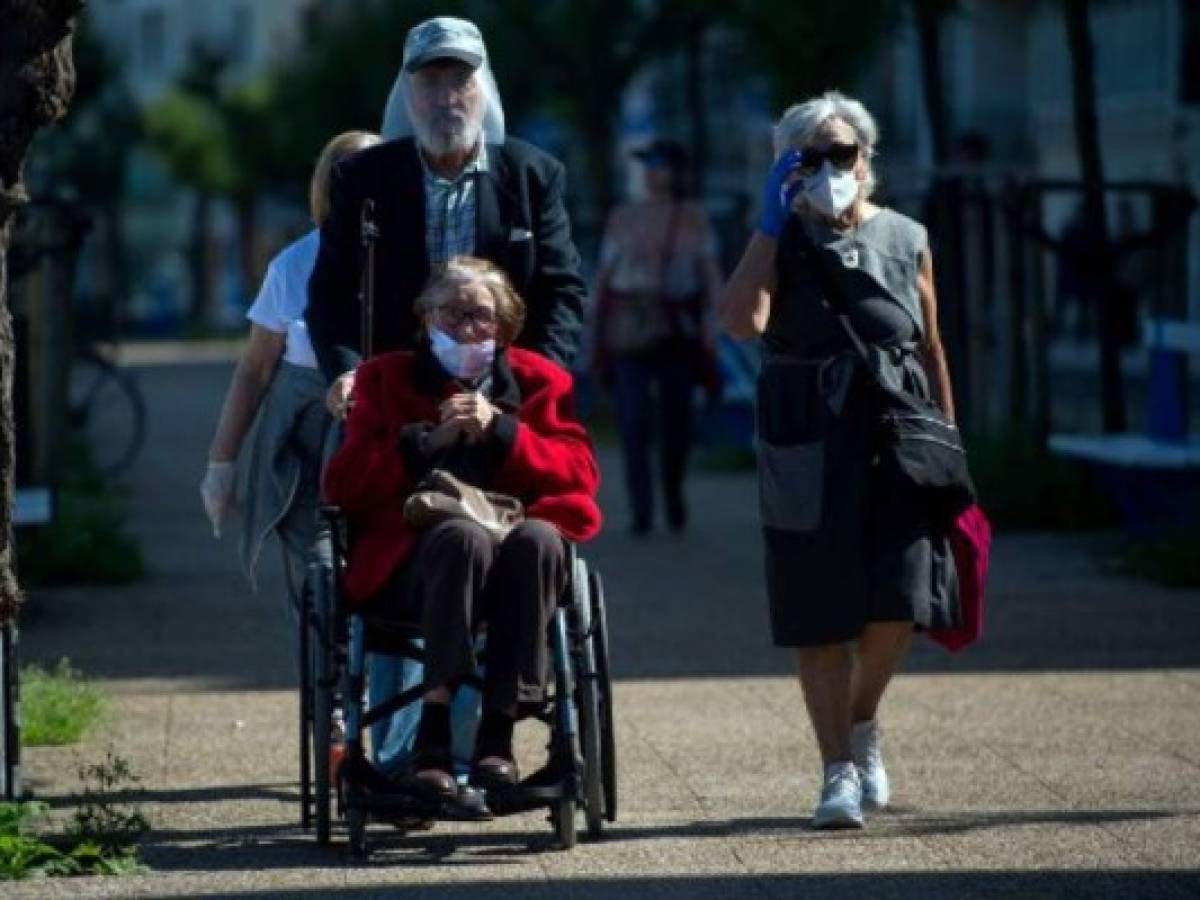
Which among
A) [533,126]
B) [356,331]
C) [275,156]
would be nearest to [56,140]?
[275,156]

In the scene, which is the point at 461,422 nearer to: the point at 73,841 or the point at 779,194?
the point at 779,194

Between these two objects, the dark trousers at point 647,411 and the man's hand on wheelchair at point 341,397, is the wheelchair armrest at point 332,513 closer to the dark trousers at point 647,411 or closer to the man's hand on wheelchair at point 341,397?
the man's hand on wheelchair at point 341,397

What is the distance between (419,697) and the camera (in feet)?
25.9

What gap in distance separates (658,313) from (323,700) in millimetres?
9118

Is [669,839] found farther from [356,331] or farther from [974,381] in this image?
[974,381]

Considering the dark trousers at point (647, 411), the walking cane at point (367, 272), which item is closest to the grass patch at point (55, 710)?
the walking cane at point (367, 272)

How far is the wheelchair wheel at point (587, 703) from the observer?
782cm

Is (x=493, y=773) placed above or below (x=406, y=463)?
below

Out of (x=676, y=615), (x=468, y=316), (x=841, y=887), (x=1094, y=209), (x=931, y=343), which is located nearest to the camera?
(x=841, y=887)

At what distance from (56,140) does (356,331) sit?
61832 mm

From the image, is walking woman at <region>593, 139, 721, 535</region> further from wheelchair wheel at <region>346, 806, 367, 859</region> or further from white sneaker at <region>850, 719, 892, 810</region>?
wheelchair wheel at <region>346, 806, 367, 859</region>

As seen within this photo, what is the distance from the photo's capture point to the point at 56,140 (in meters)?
69.2

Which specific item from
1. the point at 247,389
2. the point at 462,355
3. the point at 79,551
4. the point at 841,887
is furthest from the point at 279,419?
the point at 79,551

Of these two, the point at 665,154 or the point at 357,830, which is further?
the point at 665,154
